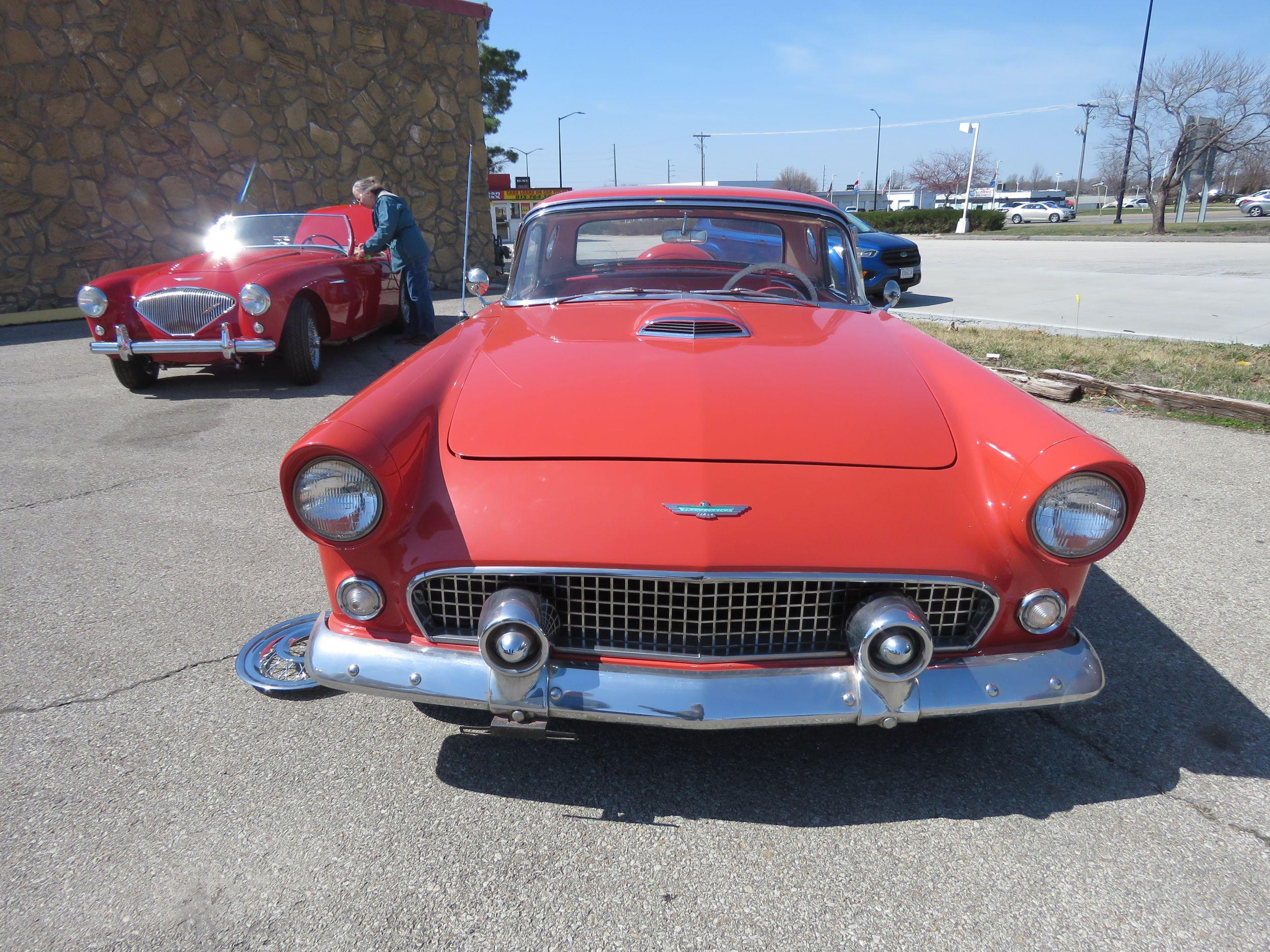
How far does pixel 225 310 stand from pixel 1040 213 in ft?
167

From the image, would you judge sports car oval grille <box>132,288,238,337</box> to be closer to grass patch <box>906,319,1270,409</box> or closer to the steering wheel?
the steering wheel

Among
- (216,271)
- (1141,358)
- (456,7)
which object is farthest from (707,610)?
(456,7)

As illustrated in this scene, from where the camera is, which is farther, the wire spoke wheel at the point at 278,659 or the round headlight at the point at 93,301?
the round headlight at the point at 93,301

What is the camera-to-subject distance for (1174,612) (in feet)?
9.69

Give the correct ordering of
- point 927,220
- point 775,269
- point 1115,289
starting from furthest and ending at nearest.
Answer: point 927,220 < point 1115,289 < point 775,269

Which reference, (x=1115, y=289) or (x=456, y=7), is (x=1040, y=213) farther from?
(x=456, y=7)

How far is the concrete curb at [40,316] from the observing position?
379 inches

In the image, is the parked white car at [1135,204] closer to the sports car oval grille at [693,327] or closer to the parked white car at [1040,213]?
the parked white car at [1040,213]

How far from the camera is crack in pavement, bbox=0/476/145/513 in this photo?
3.96m

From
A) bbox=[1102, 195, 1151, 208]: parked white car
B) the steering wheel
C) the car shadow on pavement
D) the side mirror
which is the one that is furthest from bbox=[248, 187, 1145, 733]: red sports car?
bbox=[1102, 195, 1151, 208]: parked white car

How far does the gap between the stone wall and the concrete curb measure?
146 millimetres

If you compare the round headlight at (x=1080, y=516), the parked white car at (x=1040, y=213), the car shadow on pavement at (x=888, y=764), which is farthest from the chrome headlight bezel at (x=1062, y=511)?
the parked white car at (x=1040, y=213)

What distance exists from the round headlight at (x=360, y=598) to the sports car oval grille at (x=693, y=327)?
116 cm

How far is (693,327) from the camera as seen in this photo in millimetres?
2617
